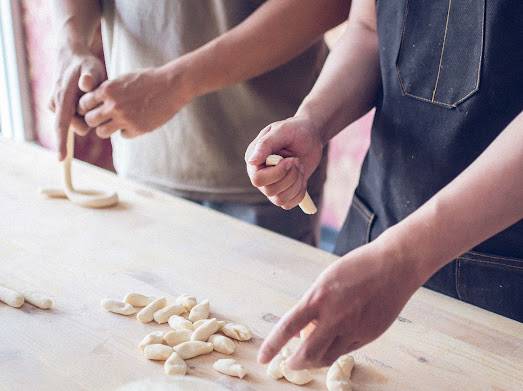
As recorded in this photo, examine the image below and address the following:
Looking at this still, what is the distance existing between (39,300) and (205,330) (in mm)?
215

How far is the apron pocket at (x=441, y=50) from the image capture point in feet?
2.70

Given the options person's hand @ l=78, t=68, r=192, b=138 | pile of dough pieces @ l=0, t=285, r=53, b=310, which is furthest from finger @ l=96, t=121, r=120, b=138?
pile of dough pieces @ l=0, t=285, r=53, b=310

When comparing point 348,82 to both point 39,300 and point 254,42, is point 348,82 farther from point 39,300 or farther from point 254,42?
point 39,300

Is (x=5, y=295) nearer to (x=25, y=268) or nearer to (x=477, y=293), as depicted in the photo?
(x=25, y=268)

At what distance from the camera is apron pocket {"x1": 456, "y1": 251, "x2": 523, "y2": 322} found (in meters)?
0.86

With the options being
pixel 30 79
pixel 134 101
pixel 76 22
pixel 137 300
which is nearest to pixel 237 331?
pixel 137 300

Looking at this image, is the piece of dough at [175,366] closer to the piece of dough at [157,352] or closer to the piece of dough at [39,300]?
the piece of dough at [157,352]

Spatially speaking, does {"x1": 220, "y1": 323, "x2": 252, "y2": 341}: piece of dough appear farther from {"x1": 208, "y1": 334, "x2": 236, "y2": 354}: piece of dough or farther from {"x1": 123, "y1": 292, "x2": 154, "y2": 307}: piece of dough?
{"x1": 123, "y1": 292, "x2": 154, "y2": 307}: piece of dough

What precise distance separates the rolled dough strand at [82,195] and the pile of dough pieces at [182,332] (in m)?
0.30

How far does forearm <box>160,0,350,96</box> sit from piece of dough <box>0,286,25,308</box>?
44cm

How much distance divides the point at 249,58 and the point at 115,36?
0.34 meters

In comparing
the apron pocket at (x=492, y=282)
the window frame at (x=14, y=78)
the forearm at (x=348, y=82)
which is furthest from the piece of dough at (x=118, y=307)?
the window frame at (x=14, y=78)

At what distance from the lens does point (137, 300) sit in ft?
2.70

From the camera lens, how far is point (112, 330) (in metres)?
0.78
